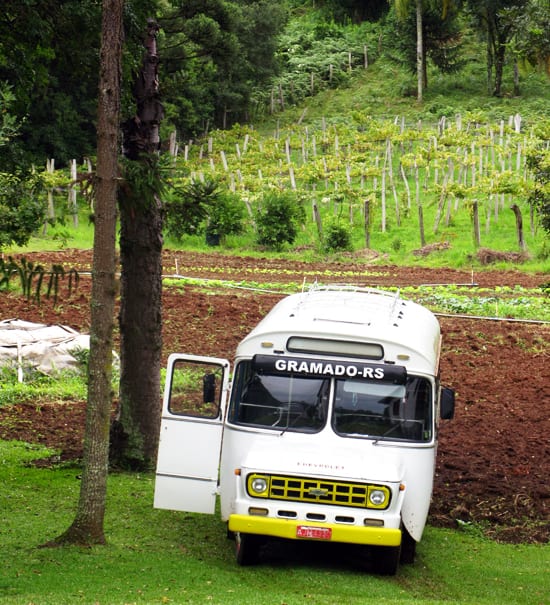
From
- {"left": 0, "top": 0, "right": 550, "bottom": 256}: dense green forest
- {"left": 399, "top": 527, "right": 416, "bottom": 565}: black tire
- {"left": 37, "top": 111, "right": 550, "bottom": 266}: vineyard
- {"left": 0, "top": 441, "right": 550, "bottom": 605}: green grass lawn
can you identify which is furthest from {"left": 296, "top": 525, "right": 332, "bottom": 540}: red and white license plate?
{"left": 37, "top": 111, "right": 550, "bottom": 266}: vineyard

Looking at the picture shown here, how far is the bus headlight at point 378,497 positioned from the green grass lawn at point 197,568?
720 millimetres

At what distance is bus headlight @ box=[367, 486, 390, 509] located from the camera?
9312mm

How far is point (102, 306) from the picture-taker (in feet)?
32.4

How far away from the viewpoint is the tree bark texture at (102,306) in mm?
9844

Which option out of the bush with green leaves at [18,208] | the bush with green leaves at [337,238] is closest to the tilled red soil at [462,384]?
the bush with green leaves at [18,208]

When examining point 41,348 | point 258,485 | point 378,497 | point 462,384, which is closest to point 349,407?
point 378,497

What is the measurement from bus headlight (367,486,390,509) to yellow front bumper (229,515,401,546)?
216 millimetres

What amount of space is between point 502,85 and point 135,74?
6000 cm

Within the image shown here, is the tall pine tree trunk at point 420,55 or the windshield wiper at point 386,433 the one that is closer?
the windshield wiper at point 386,433

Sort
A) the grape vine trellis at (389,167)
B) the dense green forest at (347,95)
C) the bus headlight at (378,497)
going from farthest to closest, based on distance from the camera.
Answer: the dense green forest at (347,95)
the grape vine trellis at (389,167)
the bus headlight at (378,497)

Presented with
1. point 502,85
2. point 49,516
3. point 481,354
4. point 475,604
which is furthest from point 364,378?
point 502,85

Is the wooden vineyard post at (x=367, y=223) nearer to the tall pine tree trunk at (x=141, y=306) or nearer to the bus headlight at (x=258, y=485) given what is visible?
the tall pine tree trunk at (x=141, y=306)

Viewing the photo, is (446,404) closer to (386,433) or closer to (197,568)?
(386,433)

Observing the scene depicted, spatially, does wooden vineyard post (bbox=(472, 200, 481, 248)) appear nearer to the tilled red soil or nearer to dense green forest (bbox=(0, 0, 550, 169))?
the tilled red soil
